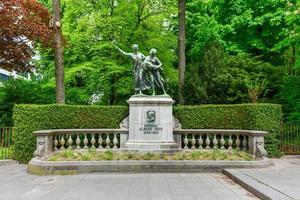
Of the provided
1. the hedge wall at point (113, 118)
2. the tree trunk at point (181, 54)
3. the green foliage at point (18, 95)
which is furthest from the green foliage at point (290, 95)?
the green foliage at point (18, 95)

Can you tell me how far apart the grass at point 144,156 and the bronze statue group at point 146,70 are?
3299mm

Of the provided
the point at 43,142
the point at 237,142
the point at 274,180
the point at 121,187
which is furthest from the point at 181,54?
the point at 121,187

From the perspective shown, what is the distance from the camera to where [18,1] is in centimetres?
2045

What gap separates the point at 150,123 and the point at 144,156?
2281 mm

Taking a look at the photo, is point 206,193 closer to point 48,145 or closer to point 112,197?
point 112,197

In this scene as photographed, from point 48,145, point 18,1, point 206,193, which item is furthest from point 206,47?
point 206,193

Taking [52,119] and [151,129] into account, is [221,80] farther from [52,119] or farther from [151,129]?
[52,119]

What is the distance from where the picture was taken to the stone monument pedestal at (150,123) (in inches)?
666

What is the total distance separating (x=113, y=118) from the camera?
18094mm

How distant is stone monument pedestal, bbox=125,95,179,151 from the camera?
16922 mm

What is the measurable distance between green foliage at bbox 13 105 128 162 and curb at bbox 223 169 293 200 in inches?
242

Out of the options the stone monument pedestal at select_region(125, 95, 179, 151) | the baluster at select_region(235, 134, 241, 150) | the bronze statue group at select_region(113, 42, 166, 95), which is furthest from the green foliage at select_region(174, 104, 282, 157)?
the bronze statue group at select_region(113, 42, 166, 95)

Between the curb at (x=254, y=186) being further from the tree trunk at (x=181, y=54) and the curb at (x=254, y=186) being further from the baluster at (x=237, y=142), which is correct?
the tree trunk at (x=181, y=54)

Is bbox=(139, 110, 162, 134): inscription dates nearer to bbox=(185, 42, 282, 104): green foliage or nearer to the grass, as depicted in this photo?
the grass
